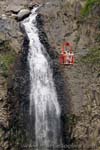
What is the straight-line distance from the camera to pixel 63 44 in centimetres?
2817

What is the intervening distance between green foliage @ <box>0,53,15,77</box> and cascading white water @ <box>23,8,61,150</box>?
1316 mm

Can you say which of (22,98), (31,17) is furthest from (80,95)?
(31,17)

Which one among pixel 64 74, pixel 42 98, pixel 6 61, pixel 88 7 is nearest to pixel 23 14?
pixel 88 7

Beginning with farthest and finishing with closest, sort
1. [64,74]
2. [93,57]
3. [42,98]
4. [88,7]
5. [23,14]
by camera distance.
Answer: [23,14] → [88,7] → [93,57] → [64,74] → [42,98]

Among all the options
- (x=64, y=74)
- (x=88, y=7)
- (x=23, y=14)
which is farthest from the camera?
(x=23, y=14)

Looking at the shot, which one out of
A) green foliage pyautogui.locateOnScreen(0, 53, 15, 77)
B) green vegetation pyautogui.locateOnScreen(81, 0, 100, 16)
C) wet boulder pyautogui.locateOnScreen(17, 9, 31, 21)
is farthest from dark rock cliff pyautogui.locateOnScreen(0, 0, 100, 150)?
wet boulder pyautogui.locateOnScreen(17, 9, 31, 21)

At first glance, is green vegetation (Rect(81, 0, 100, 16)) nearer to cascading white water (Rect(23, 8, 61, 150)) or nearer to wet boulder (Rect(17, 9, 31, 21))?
cascading white water (Rect(23, 8, 61, 150))

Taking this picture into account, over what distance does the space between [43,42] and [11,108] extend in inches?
237

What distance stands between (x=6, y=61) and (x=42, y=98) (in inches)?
129

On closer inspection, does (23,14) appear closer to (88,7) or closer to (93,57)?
(88,7)

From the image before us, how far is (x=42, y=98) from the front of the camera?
2588 cm

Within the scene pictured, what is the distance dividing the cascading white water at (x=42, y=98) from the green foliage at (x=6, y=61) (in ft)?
4.32

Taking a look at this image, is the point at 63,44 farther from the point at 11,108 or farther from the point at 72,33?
the point at 11,108

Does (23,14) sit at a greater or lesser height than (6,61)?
greater
